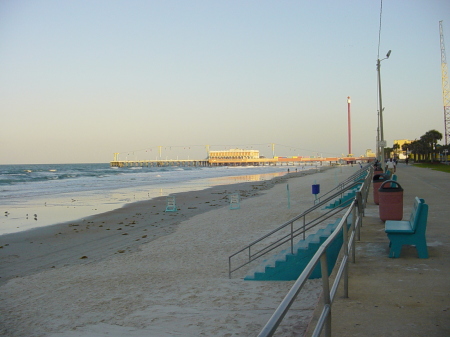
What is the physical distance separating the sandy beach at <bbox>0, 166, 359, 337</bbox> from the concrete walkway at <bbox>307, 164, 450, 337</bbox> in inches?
38.5

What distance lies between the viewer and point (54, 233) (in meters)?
15.7

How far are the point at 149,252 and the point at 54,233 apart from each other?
5.65 metres

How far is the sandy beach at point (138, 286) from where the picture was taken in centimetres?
619

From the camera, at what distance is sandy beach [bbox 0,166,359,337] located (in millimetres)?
6188

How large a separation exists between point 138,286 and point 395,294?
188 inches

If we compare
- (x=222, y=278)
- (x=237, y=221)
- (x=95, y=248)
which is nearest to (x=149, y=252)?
(x=95, y=248)

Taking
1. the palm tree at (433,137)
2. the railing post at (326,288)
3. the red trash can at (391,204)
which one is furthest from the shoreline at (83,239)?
the palm tree at (433,137)

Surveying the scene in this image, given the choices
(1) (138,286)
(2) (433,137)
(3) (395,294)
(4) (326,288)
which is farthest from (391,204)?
(2) (433,137)

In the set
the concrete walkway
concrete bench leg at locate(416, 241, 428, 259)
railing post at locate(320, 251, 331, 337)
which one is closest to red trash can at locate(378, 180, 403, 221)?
the concrete walkway

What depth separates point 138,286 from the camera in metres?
8.20

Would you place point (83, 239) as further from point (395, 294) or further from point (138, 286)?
point (395, 294)

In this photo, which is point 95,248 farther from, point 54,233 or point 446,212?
point 446,212

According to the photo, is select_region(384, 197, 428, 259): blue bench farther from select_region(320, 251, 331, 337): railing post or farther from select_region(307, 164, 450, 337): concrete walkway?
select_region(320, 251, 331, 337): railing post

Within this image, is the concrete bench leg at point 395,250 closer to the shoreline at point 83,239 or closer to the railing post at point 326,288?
the railing post at point 326,288
